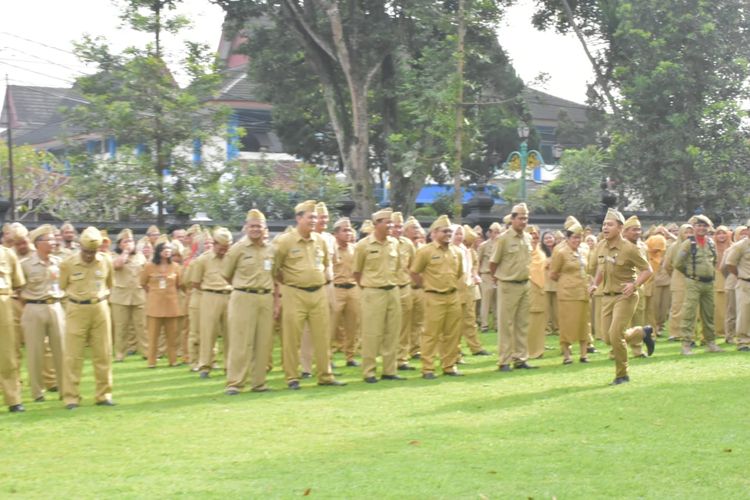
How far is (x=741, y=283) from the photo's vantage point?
1780 centimetres

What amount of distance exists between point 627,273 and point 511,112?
22.3 m

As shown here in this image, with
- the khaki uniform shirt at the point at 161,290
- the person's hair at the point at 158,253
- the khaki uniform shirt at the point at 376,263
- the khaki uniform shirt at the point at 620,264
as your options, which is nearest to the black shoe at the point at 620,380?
the khaki uniform shirt at the point at 620,264

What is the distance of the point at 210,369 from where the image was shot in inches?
643

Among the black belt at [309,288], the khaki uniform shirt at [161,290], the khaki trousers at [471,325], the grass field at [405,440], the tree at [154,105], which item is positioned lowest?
the grass field at [405,440]

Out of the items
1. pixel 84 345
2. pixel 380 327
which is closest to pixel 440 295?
pixel 380 327

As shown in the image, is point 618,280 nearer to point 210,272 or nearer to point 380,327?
point 380,327

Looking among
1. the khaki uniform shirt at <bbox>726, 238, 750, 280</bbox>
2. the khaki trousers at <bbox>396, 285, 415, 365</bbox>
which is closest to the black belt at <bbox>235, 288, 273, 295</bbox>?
the khaki trousers at <bbox>396, 285, 415, 365</bbox>

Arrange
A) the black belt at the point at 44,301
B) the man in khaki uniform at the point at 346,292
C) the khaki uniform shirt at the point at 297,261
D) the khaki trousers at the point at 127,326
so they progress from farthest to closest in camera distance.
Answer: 1. the khaki trousers at the point at 127,326
2. the man in khaki uniform at the point at 346,292
3. the khaki uniform shirt at the point at 297,261
4. the black belt at the point at 44,301

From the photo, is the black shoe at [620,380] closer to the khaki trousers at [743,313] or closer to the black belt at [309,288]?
the black belt at [309,288]

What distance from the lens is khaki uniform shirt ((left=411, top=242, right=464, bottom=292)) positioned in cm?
1552

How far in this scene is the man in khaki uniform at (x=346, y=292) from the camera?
56.5 ft

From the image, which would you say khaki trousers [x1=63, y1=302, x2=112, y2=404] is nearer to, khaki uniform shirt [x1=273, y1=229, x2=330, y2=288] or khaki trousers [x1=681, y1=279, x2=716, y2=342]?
khaki uniform shirt [x1=273, y1=229, x2=330, y2=288]

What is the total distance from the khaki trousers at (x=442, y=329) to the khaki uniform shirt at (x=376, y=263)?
610mm

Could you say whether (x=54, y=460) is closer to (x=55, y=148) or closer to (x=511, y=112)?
(x=511, y=112)
